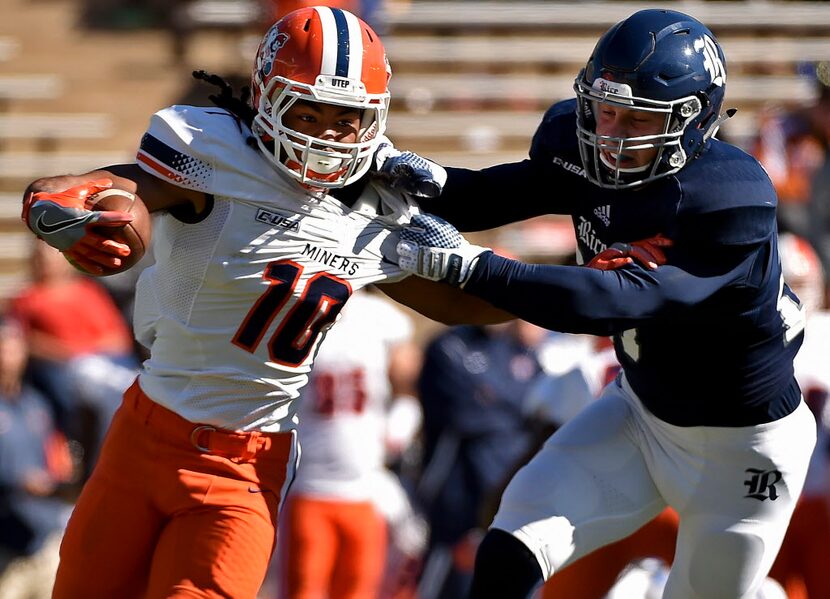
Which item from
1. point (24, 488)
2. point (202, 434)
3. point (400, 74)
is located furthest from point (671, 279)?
point (400, 74)

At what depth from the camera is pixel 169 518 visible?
3596 mm

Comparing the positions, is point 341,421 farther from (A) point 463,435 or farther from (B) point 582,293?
(B) point 582,293

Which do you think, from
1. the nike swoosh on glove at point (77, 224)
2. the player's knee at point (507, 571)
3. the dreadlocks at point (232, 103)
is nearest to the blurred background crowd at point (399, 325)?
the player's knee at point (507, 571)

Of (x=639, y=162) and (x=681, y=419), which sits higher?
(x=639, y=162)

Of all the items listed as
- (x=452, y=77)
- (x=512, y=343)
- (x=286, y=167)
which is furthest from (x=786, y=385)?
(x=452, y=77)

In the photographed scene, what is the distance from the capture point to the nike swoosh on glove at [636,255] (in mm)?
3480

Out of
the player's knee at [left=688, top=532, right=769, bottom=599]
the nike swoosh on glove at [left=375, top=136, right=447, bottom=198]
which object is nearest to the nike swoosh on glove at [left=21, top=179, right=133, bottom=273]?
the nike swoosh on glove at [left=375, top=136, right=447, bottom=198]

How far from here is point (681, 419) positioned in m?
3.82

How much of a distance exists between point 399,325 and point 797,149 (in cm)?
281

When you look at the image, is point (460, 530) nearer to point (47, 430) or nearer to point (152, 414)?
point (47, 430)

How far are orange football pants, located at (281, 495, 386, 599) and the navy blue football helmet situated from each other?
114 inches

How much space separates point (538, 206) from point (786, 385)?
2.70 feet

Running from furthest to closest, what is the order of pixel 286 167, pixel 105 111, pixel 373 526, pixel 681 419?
pixel 105 111 → pixel 373 526 → pixel 681 419 → pixel 286 167

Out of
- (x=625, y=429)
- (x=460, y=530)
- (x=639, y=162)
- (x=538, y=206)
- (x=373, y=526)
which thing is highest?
(x=639, y=162)
